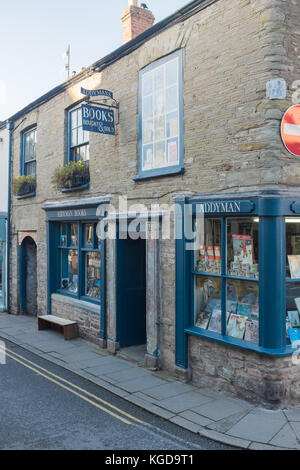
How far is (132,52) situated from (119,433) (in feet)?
25.6

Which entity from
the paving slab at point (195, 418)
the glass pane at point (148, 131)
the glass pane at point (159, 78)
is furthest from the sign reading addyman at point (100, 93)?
the paving slab at point (195, 418)

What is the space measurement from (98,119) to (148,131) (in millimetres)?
1312

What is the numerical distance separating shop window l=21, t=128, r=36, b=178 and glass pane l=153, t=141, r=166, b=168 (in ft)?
22.1

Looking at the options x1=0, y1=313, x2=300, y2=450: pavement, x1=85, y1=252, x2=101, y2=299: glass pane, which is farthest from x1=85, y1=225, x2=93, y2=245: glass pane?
x1=0, y1=313, x2=300, y2=450: pavement

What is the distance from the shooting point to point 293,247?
6660mm

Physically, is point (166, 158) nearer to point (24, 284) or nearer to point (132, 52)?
point (132, 52)

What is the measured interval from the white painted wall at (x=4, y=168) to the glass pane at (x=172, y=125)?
9.41 m

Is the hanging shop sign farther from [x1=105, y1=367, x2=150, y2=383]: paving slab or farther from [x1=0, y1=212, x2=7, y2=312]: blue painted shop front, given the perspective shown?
[x1=0, y1=212, x2=7, y2=312]: blue painted shop front

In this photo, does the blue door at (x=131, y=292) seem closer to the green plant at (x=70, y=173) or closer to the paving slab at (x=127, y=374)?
the paving slab at (x=127, y=374)

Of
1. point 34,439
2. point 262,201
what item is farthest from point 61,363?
point 262,201

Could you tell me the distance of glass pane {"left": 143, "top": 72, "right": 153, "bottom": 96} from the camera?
8.85 metres

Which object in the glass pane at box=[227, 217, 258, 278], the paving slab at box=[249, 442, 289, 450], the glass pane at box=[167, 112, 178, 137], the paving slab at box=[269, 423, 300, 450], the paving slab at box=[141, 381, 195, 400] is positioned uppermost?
the glass pane at box=[167, 112, 178, 137]

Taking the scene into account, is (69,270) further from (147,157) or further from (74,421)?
(74,421)

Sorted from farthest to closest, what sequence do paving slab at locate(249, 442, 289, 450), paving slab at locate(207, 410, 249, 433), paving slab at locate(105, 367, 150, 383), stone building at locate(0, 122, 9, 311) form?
stone building at locate(0, 122, 9, 311)
paving slab at locate(105, 367, 150, 383)
paving slab at locate(207, 410, 249, 433)
paving slab at locate(249, 442, 289, 450)
